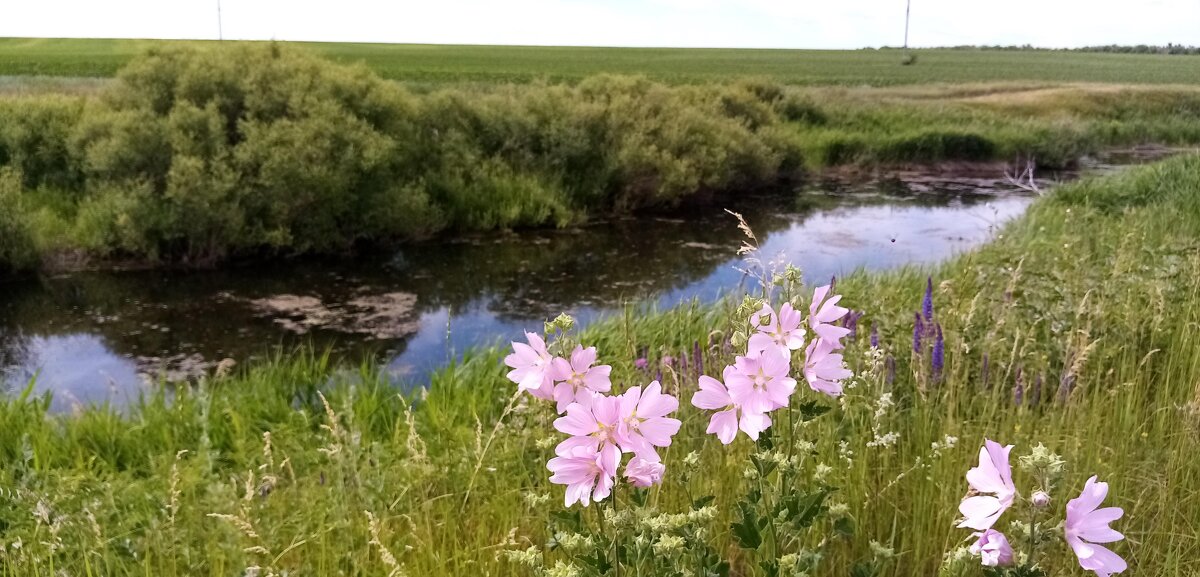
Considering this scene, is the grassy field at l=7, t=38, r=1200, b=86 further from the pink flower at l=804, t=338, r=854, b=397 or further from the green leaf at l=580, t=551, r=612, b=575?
the green leaf at l=580, t=551, r=612, b=575

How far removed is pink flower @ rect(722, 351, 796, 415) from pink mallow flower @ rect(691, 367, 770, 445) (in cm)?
1

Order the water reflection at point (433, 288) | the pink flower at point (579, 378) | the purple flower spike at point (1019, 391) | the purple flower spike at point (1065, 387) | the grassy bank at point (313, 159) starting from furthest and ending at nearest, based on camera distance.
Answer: the grassy bank at point (313, 159), the water reflection at point (433, 288), the purple flower spike at point (1019, 391), the purple flower spike at point (1065, 387), the pink flower at point (579, 378)

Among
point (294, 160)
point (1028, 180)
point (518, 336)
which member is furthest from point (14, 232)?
point (1028, 180)

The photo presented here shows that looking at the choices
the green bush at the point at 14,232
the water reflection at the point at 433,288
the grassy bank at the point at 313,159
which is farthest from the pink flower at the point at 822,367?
the green bush at the point at 14,232

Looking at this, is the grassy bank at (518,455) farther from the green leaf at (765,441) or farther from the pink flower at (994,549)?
the pink flower at (994,549)

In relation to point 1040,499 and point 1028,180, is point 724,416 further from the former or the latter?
point 1028,180

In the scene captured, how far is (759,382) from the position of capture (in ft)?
3.86

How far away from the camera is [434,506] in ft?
9.57

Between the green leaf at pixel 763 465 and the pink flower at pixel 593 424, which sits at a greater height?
the pink flower at pixel 593 424

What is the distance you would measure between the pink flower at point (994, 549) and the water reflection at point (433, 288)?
3.85m

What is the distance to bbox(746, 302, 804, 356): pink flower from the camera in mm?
1201

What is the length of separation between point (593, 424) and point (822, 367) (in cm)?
37

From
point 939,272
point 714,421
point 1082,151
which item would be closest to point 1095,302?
point 939,272

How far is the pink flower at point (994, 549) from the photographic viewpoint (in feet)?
3.29
